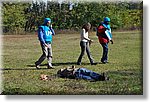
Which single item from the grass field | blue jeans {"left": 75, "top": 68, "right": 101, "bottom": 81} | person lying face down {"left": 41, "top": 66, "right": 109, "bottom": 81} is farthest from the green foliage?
blue jeans {"left": 75, "top": 68, "right": 101, "bottom": 81}

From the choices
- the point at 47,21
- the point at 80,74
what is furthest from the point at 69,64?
the point at 47,21

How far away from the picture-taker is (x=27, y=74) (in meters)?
4.61

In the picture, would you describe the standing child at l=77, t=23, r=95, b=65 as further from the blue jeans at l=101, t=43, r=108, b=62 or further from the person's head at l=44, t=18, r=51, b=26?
the person's head at l=44, t=18, r=51, b=26

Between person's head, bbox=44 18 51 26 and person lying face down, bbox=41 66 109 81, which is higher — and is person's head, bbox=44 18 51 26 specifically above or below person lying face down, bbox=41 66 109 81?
above

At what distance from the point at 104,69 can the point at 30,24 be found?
93 centimetres

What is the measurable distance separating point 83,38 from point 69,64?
32cm

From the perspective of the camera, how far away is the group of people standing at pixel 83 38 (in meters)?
4.57

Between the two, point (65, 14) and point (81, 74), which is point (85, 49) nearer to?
point (81, 74)

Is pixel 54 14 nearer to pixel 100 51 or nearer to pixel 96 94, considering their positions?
pixel 100 51

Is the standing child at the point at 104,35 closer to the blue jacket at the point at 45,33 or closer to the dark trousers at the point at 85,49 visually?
the dark trousers at the point at 85,49

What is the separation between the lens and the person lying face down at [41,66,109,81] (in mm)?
4562

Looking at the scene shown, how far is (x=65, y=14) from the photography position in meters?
4.58

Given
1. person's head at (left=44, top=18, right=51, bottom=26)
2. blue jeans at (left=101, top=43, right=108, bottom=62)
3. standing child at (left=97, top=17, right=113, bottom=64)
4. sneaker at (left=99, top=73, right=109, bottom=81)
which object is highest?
person's head at (left=44, top=18, right=51, bottom=26)

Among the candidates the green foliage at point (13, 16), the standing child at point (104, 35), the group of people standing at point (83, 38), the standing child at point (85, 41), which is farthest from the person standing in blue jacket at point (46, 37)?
the standing child at point (104, 35)
